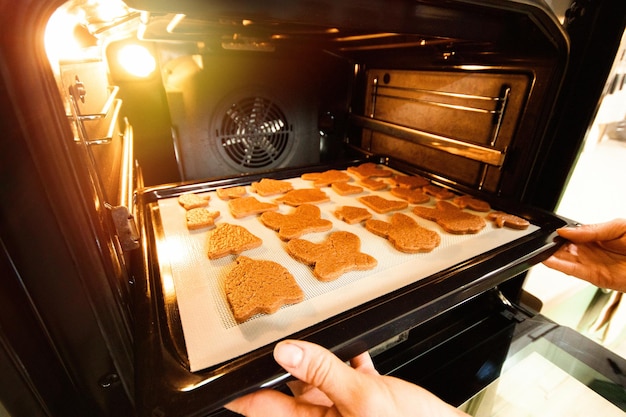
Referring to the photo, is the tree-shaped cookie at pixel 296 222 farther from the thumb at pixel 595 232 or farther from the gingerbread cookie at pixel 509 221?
the thumb at pixel 595 232

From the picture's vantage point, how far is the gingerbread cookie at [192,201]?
1108 millimetres


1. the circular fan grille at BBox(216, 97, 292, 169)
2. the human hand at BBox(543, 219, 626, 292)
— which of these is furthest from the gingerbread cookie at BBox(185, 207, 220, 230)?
the human hand at BBox(543, 219, 626, 292)

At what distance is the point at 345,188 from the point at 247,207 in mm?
461

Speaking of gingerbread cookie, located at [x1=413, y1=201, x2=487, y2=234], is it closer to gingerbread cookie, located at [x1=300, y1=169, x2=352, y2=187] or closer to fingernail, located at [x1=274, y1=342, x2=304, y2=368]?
gingerbread cookie, located at [x1=300, y1=169, x2=352, y2=187]

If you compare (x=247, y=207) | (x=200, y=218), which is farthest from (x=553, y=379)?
(x=200, y=218)

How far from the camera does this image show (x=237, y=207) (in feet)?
3.68

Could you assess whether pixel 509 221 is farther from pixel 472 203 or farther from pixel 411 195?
pixel 411 195

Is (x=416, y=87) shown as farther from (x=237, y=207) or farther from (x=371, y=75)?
(x=237, y=207)

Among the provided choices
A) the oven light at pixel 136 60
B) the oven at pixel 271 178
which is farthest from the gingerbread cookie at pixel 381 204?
the oven light at pixel 136 60

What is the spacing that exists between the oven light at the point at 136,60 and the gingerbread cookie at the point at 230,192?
1.99ft

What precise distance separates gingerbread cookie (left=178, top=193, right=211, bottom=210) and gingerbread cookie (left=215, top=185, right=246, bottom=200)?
0.06 m

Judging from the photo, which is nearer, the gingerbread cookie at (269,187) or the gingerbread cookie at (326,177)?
the gingerbread cookie at (269,187)

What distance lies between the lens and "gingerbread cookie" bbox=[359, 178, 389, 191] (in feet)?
A: 4.55

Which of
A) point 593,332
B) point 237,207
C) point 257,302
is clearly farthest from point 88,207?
point 593,332
